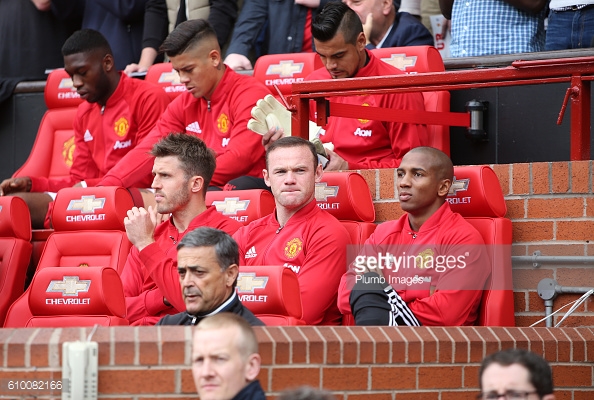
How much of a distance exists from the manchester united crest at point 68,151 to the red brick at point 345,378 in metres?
4.55

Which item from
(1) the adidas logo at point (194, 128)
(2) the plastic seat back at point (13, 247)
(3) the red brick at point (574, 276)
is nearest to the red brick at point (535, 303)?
(3) the red brick at point (574, 276)

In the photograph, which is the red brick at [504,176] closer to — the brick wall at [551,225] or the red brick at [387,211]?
the brick wall at [551,225]

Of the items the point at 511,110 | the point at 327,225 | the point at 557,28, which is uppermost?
the point at 557,28

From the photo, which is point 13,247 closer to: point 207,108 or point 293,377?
point 207,108

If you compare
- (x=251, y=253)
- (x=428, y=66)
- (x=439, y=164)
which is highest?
(x=428, y=66)

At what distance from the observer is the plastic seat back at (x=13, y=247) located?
646cm

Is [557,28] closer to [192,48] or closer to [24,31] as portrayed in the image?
[192,48]

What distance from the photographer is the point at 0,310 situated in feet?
20.9

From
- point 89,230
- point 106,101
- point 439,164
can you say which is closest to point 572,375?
point 439,164

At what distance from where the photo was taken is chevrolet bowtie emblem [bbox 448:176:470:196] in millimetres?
5625

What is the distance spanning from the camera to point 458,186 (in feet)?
18.5

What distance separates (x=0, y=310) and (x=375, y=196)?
2.25 metres

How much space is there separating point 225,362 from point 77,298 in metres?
1.92

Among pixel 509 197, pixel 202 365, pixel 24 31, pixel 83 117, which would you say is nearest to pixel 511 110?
pixel 509 197
